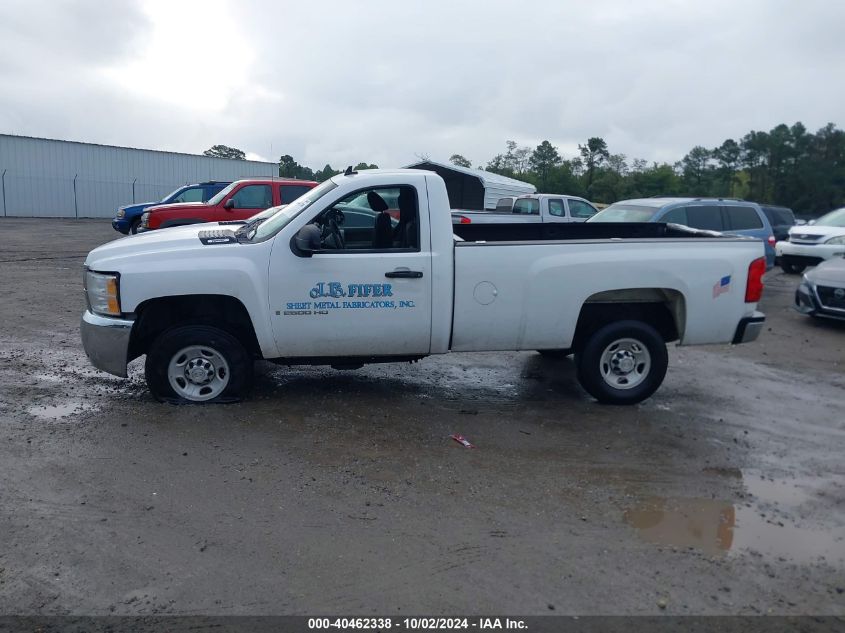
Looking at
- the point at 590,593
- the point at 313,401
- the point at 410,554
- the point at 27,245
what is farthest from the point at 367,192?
the point at 27,245

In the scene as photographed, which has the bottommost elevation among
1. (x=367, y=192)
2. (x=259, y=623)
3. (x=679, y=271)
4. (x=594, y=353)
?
(x=259, y=623)

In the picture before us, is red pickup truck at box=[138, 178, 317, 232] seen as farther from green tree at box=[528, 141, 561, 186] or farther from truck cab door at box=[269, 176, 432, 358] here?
green tree at box=[528, 141, 561, 186]

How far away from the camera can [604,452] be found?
18.7 feet

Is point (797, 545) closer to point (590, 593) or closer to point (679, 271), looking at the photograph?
point (590, 593)

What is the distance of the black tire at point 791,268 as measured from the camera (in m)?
17.4

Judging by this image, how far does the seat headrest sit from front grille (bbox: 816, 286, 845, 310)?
24.4ft

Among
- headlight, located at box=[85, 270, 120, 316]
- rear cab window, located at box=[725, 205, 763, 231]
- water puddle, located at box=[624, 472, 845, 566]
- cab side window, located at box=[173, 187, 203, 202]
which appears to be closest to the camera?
water puddle, located at box=[624, 472, 845, 566]

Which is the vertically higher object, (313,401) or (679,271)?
(679,271)

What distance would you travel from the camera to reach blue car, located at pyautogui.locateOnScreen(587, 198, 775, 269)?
1310 cm

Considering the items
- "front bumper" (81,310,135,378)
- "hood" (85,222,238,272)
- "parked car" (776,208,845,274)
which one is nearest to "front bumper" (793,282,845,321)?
"parked car" (776,208,845,274)

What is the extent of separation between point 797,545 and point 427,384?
376 centimetres

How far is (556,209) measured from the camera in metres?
19.4

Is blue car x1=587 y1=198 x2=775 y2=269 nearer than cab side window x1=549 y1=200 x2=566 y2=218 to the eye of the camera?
Yes

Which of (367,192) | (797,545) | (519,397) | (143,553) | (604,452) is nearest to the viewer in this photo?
(143,553)
